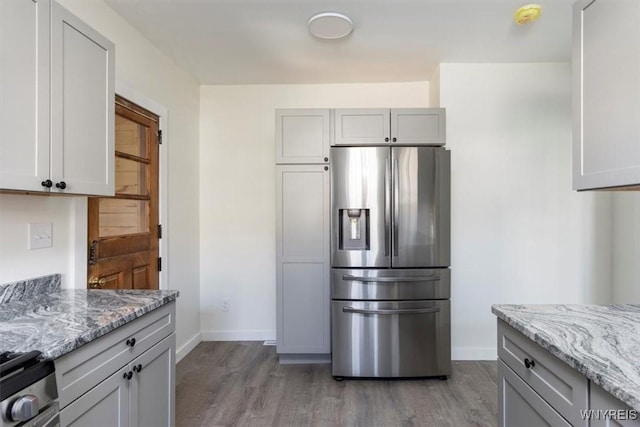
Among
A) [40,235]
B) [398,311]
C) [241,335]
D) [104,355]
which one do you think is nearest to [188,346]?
[241,335]

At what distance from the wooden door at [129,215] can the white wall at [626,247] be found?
149 inches

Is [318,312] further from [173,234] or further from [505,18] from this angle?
[505,18]

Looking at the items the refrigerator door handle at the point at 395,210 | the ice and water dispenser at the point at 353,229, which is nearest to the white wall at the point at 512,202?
the refrigerator door handle at the point at 395,210

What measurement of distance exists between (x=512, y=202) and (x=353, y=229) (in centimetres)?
149

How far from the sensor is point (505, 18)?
7.52 ft

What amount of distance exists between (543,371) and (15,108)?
6.78 feet

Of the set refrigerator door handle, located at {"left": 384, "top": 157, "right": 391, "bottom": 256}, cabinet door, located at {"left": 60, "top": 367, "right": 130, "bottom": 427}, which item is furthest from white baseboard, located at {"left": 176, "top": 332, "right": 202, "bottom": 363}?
refrigerator door handle, located at {"left": 384, "top": 157, "right": 391, "bottom": 256}

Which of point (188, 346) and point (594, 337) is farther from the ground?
point (594, 337)

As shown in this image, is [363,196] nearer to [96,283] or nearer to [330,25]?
[330,25]

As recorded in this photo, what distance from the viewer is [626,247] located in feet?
9.13

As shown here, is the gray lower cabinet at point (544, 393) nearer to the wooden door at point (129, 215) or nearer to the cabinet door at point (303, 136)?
the cabinet door at point (303, 136)

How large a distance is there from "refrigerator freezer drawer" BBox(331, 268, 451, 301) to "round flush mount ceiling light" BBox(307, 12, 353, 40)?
174 cm

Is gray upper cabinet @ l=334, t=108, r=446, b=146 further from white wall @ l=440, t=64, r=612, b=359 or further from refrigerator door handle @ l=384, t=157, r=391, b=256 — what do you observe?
white wall @ l=440, t=64, r=612, b=359

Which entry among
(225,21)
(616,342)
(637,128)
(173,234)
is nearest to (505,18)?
(637,128)
